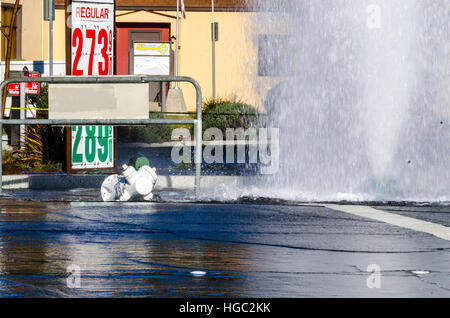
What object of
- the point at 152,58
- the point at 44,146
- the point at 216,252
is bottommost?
the point at 216,252

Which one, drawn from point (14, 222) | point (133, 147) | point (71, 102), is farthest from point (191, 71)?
point (14, 222)

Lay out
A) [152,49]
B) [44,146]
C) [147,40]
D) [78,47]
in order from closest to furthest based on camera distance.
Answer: [78,47] < [44,146] < [152,49] < [147,40]

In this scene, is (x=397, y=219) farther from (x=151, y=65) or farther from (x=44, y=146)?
(x=151, y=65)

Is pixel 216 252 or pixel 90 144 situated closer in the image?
pixel 216 252

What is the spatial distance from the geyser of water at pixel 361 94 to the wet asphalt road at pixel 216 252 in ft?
8.43

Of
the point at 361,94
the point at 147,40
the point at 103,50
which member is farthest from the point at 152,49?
the point at 361,94

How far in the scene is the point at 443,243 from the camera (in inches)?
327

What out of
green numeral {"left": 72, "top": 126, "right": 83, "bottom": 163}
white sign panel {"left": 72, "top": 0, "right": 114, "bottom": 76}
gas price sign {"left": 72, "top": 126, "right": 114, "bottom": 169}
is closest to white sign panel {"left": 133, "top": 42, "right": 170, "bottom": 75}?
white sign panel {"left": 72, "top": 0, "right": 114, "bottom": 76}

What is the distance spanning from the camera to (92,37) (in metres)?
15.9

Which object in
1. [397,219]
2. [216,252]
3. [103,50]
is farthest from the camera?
[103,50]

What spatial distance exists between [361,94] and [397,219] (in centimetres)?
441

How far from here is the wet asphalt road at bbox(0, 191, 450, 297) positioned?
6.28 metres

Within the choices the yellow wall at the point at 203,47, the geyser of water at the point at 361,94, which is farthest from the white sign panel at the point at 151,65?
the geyser of water at the point at 361,94

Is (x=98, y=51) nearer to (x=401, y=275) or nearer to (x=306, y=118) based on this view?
(x=306, y=118)
